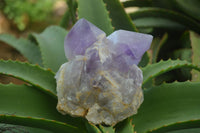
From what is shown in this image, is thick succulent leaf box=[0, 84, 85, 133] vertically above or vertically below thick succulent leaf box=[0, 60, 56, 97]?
below

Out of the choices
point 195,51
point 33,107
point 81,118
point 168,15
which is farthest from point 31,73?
point 168,15

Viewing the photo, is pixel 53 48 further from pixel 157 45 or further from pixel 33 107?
pixel 157 45

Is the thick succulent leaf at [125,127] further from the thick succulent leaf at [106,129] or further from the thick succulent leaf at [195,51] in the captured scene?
the thick succulent leaf at [195,51]

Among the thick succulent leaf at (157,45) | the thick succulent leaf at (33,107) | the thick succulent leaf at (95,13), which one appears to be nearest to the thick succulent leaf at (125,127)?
the thick succulent leaf at (33,107)

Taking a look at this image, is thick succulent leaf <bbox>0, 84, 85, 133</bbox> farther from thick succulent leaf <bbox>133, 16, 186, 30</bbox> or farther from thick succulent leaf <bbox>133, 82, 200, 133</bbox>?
thick succulent leaf <bbox>133, 16, 186, 30</bbox>

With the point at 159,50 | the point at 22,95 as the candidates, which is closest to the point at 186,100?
the point at 22,95

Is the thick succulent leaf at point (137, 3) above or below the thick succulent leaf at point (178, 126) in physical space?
below

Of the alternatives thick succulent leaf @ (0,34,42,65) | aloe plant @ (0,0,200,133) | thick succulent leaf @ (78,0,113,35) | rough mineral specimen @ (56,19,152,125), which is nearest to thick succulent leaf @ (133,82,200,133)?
aloe plant @ (0,0,200,133)
